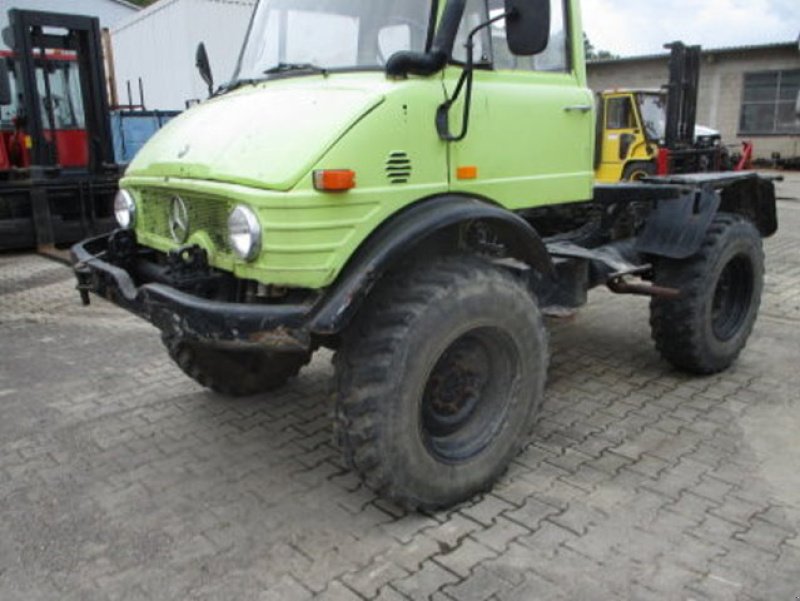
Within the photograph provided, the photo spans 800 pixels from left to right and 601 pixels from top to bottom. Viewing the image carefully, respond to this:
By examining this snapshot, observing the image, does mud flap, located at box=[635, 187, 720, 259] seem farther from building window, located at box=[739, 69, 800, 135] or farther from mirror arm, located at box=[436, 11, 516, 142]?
building window, located at box=[739, 69, 800, 135]

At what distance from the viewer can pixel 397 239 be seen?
278cm

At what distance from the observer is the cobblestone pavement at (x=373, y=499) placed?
2.77 m

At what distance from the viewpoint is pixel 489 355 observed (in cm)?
338

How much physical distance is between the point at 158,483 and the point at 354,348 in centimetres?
141

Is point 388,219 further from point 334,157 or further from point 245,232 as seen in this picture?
point 245,232

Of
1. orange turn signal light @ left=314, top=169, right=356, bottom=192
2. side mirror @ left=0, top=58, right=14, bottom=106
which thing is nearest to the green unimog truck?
orange turn signal light @ left=314, top=169, right=356, bottom=192

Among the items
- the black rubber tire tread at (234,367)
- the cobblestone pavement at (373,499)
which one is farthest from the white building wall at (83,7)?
the cobblestone pavement at (373,499)

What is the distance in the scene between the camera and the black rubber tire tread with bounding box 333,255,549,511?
284cm

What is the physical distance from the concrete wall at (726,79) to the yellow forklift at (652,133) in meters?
10.5

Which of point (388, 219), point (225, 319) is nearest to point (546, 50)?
point (388, 219)

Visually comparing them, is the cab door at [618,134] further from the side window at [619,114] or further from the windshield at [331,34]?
the windshield at [331,34]

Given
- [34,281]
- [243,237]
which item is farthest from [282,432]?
[34,281]

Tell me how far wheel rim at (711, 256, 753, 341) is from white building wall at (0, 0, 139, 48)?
2411 cm

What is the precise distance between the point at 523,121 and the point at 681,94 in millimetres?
10213
